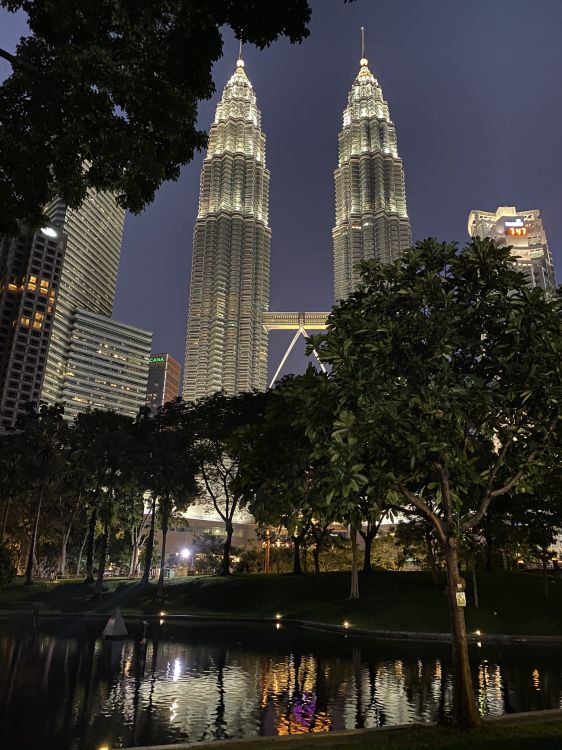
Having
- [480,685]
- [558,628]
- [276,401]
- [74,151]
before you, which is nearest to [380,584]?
[558,628]

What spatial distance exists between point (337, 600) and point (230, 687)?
106ft

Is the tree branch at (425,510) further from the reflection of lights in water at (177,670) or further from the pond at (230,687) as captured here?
the reflection of lights in water at (177,670)

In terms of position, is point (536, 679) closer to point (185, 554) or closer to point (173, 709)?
point (173, 709)

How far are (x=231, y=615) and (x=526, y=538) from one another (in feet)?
89.6

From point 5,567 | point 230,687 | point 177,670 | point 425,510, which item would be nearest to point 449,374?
point 425,510

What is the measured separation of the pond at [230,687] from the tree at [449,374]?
5505mm

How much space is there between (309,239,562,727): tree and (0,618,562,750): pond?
5.50 metres

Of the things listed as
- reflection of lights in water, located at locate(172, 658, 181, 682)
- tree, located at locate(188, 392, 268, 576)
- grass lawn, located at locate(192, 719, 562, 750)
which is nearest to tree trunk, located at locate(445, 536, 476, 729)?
grass lawn, located at locate(192, 719, 562, 750)

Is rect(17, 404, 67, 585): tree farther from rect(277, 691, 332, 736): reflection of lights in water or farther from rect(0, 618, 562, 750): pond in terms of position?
rect(277, 691, 332, 736): reflection of lights in water

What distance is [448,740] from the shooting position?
13.2 metres

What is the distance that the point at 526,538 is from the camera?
165 feet

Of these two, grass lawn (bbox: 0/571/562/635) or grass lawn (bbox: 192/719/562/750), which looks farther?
grass lawn (bbox: 0/571/562/635)

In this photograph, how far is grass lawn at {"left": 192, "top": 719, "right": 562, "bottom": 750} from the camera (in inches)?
477

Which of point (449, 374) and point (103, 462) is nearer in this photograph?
point (449, 374)
